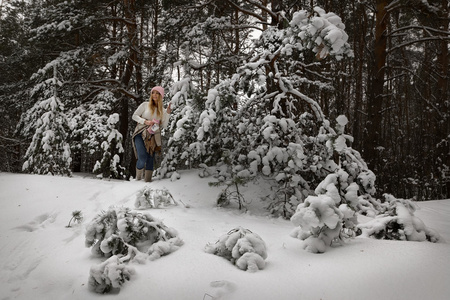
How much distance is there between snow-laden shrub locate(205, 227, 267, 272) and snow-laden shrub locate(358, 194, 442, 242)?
0.93 metres

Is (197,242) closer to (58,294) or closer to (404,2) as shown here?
(58,294)

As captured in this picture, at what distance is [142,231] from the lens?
2.14 m

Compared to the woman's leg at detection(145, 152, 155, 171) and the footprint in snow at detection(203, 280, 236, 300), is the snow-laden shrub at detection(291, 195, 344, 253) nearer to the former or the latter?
the footprint in snow at detection(203, 280, 236, 300)

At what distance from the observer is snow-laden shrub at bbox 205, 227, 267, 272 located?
1.78m

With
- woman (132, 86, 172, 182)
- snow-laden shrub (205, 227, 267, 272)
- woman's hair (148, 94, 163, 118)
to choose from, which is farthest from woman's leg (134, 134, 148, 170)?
snow-laden shrub (205, 227, 267, 272)

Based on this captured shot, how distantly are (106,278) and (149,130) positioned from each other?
3.34 meters

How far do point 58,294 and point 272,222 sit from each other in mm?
2146

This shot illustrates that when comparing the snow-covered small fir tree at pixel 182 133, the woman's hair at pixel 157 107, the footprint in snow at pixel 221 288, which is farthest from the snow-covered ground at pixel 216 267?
the woman's hair at pixel 157 107

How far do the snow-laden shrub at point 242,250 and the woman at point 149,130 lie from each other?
2.95 meters

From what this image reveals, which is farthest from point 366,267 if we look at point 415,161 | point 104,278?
point 415,161

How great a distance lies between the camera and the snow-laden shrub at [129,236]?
1.93m

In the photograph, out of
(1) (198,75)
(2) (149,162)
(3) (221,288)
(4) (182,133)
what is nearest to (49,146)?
(2) (149,162)

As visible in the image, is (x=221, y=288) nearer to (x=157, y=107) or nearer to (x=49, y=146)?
(x=157, y=107)

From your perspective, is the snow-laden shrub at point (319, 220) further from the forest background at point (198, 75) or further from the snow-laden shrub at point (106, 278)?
the forest background at point (198, 75)
